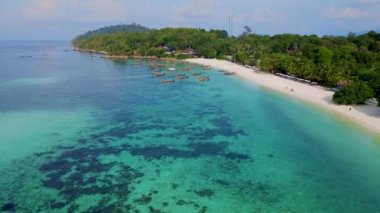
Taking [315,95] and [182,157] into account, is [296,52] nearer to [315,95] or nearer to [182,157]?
[315,95]

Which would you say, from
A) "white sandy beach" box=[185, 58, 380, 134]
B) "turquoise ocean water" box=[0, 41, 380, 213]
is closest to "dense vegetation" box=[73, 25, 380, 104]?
"white sandy beach" box=[185, 58, 380, 134]

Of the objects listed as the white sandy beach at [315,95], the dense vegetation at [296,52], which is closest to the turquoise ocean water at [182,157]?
the white sandy beach at [315,95]

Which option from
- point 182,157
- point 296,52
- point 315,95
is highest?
point 296,52

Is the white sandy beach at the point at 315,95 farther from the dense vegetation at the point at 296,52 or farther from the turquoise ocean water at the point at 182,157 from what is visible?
the turquoise ocean water at the point at 182,157

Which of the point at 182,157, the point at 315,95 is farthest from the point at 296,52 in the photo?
the point at 182,157

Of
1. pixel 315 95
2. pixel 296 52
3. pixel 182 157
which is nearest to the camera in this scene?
pixel 182 157

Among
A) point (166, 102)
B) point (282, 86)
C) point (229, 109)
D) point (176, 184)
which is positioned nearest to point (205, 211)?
point (176, 184)

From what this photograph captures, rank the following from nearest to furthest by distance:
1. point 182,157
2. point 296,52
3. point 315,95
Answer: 1. point 182,157
2. point 315,95
3. point 296,52
